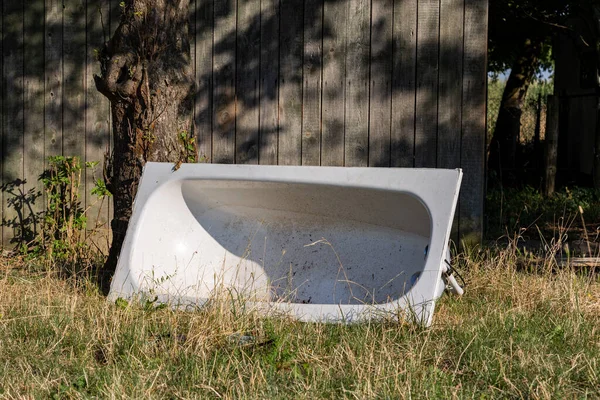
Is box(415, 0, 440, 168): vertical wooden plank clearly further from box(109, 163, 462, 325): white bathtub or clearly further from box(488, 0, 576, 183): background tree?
box(488, 0, 576, 183): background tree

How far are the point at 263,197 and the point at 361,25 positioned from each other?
1.54m

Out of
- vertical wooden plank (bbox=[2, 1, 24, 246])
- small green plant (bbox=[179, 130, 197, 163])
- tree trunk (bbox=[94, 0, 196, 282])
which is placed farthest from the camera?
vertical wooden plank (bbox=[2, 1, 24, 246])

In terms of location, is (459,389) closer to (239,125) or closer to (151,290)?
(151,290)

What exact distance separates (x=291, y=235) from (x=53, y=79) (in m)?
2.23

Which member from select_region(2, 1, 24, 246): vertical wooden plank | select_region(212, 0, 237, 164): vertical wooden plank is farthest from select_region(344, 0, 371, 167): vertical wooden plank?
select_region(2, 1, 24, 246): vertical wooden plank

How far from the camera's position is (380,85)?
5.36 metres

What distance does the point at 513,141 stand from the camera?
35.6 feet

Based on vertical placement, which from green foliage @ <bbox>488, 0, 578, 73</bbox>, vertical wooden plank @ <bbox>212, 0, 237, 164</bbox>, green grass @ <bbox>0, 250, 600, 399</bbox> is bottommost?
green grass @ <bbox>0, 250, 600, 399</bbox>

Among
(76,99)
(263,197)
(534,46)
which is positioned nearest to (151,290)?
(263,197)

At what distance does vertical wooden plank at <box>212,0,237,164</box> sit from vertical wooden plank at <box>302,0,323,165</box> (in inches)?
19.5

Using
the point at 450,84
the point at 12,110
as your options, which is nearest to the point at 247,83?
the point at 450,84

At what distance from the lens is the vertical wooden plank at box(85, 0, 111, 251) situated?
562cm

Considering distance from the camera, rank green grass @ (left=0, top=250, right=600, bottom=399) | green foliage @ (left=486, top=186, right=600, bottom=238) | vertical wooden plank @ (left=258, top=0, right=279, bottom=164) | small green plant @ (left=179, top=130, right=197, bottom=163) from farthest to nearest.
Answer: green foliage @ (left=486, top=186, right=600, bottom=238)
vertical wooden plank @ (left=258, top=0, right=279, bottom=164)
small green plant @ (left=179, top=130, right=197, bottom=163)
green grass @ (left=0, top=250, right=600, bottom=399)

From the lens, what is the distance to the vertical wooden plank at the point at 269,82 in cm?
543
